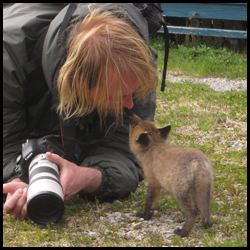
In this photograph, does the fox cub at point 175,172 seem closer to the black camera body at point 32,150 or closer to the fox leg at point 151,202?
the fox leg at point 151,202

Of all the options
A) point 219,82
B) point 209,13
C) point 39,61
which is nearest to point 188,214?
point 39,61

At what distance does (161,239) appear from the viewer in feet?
10.1

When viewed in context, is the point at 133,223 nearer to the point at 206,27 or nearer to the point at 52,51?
the point at 52,51

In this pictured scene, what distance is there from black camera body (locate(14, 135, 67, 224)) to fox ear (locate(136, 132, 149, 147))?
723 millimetres

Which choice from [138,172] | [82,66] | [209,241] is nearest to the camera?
[209,241]

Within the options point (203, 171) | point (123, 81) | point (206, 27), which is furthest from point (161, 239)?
point (206, 27)

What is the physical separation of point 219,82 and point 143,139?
17.3ft

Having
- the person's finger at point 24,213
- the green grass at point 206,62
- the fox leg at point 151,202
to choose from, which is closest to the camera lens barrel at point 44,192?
the person's finger at point 24,213

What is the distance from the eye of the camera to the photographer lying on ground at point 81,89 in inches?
127

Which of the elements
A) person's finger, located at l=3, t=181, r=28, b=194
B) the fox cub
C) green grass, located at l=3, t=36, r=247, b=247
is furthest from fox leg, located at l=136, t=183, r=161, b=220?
person's finger, located at l=3, t=181, r=28, b=194

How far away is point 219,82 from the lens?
8.52 meters

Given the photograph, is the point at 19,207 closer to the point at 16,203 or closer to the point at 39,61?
the point at 16,203

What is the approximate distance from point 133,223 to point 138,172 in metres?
0.96

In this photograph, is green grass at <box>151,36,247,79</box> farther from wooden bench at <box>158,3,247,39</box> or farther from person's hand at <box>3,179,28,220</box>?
person's hand at <box>3,179,28,220</box>
